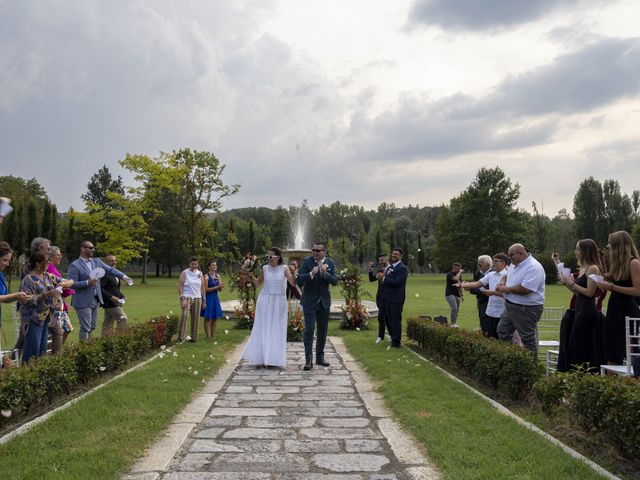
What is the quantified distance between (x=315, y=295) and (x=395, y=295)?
273cm

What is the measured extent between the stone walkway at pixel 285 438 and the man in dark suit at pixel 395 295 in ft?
11.8

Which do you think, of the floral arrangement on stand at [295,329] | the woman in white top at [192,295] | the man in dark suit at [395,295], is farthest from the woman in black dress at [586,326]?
the woman in white top at [192,295]

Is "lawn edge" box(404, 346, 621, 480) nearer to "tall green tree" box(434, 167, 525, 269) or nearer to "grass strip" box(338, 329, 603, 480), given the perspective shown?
"grass strip" box(338, 329, 603, 480)

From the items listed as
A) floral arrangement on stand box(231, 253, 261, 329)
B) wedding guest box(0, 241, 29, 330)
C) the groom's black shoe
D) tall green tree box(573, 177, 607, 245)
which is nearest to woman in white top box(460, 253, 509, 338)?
the groom's black shoe

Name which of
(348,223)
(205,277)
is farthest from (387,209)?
(205,277)

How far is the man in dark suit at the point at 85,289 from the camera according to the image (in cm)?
913

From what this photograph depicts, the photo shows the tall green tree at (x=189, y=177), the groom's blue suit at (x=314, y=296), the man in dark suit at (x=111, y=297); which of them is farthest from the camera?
the tall green tree at (x=189, y=177)

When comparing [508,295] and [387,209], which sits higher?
[387,209]

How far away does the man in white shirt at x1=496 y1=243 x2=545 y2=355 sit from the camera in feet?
24.3

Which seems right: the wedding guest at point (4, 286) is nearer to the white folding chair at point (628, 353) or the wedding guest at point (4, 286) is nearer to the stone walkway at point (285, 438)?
the stone walkway at point (285, 438)

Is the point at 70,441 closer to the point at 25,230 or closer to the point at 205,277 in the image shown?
the point at 205,277

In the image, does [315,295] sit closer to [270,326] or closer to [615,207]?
[270,326]

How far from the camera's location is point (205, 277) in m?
13.1

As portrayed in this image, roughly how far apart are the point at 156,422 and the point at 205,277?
25.3ft
